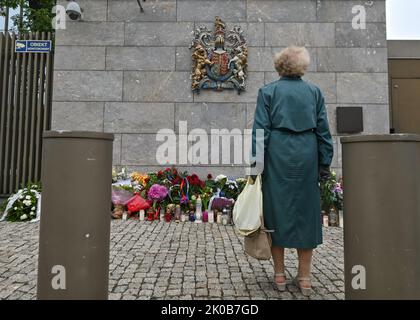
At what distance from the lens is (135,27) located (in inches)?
304

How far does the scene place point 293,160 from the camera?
2.79m

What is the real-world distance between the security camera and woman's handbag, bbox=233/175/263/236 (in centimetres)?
609

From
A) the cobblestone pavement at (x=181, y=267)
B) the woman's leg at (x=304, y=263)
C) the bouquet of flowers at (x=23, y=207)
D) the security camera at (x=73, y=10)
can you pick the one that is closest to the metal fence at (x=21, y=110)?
the security camera at (x=73, y=10)

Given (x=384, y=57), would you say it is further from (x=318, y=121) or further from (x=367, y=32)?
(x=318, y=121)

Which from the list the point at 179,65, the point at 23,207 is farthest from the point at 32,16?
the point at 23,207

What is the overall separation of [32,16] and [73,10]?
20.4 feet

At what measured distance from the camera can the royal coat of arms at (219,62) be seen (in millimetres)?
7508

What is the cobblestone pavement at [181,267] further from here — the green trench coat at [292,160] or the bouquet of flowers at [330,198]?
the bouquet of flowers at [330,198]

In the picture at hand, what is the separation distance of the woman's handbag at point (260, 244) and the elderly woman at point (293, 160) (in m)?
0.06

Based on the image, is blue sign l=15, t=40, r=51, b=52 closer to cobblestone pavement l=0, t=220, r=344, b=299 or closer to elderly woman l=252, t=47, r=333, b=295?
cobblestone pavement l=0, t=220, r=344, b=299

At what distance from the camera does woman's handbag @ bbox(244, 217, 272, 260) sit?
9.14ft

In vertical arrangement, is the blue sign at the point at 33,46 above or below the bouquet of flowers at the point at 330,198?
above

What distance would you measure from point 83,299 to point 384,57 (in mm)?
7693

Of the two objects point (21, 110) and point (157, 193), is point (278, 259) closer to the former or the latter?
point (157, 193)
